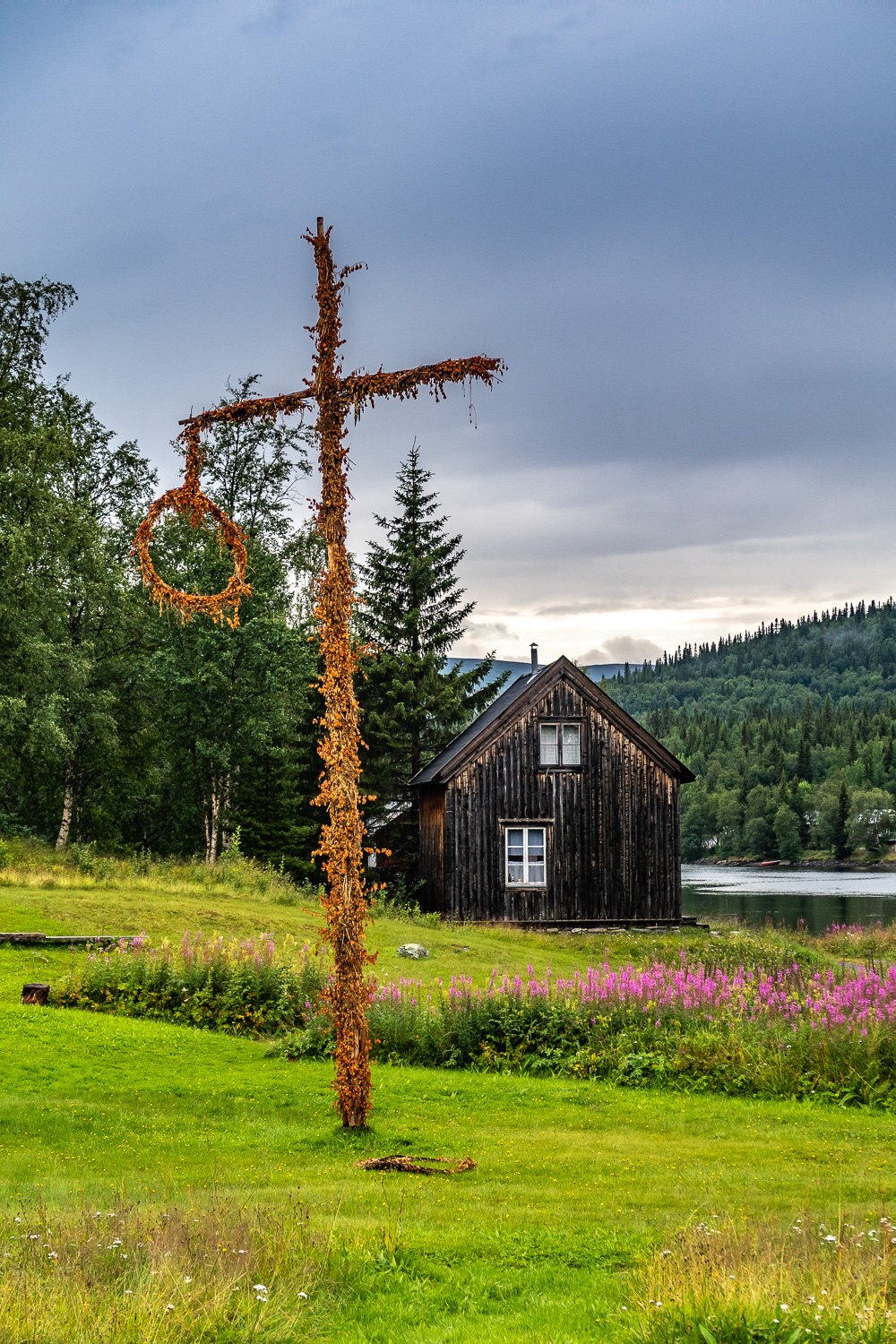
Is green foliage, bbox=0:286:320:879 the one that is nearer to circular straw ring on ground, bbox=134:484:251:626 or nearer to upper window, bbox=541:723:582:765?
upper window, bbox=541:723:582:765

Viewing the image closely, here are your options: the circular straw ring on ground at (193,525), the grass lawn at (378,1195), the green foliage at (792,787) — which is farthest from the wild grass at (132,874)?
the green foliage at (792,787)

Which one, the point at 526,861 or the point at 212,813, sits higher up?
the point at 212,813

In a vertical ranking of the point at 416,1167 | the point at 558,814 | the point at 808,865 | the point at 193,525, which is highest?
the point at 193,525

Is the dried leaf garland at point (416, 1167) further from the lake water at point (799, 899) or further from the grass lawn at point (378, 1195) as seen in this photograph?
the lake water at point (799, 899)

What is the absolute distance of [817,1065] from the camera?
11.9m

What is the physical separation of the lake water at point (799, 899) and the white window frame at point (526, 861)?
1401 cm

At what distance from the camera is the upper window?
32781 millimetres

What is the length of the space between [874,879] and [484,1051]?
254 feet

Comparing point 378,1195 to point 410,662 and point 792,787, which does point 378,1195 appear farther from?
point 792,787

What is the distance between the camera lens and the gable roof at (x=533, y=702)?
3209 cm

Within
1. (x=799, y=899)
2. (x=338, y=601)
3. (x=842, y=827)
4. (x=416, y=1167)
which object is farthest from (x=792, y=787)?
(x=416, y=1167)

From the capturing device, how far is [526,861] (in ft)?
107

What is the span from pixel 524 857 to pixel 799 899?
35.2 metres

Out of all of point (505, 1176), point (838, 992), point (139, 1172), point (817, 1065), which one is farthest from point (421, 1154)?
point (838, 992)
